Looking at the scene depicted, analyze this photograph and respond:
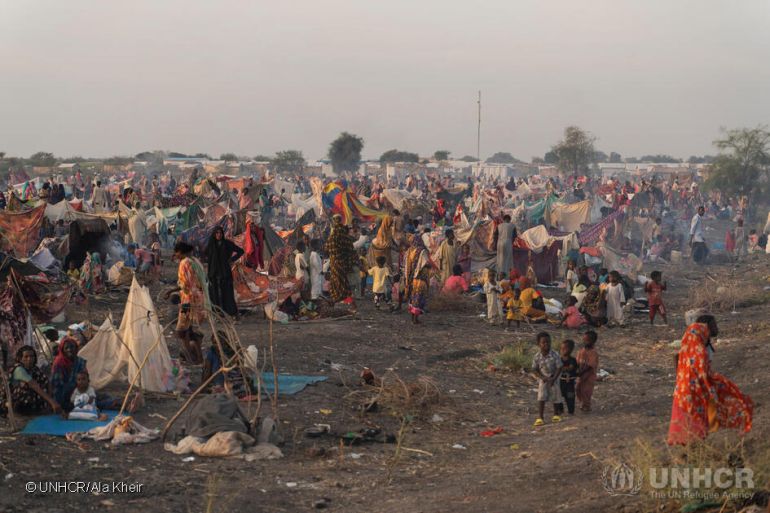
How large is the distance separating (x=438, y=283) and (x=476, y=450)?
773cm

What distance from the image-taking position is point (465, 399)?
9867 mm

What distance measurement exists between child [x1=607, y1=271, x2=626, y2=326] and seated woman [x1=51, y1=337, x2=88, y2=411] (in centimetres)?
800

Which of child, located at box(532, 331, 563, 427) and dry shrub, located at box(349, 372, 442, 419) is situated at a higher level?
A: child, located at box(532, 331, 563, 427)

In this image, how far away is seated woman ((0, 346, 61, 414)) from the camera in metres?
7.79

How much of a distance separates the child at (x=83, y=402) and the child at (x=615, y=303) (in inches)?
313

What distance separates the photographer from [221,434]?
733 cm

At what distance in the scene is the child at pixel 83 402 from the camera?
25.9 feet

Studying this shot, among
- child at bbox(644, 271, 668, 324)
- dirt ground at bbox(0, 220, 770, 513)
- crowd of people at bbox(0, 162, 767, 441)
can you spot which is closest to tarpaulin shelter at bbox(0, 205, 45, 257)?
crowd of people at bbox(0, 162, 767, 441)

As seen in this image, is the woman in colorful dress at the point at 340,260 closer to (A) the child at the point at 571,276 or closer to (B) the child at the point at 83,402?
(A) the child at the point at 571,276

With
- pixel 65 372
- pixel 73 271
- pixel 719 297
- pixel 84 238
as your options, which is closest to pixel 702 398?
pixel 65 372

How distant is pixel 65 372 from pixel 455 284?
311 inches

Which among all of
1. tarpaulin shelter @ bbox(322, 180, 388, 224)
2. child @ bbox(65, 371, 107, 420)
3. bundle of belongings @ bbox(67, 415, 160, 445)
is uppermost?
tarpaulin shelter @ bbox(322, 180, 388, 224)

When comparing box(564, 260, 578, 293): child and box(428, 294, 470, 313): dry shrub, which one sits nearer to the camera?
box(428, 294, 470, 313): dry shrub

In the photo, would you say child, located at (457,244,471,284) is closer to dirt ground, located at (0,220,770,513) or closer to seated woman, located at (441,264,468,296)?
seated woman, located at (441,264,468,296)
